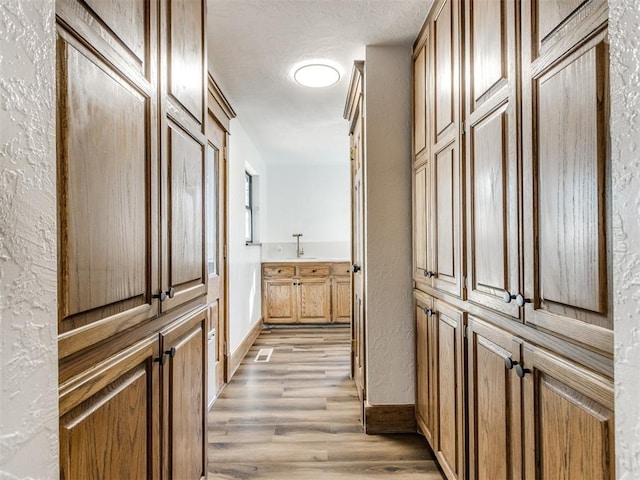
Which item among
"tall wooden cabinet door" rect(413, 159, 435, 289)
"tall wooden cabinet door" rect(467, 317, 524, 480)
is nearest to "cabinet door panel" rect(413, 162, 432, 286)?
"tall wooden cabinet door" rect(413, 159, 435, 289)

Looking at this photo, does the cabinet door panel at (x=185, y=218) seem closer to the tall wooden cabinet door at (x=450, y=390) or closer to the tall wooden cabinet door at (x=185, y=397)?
the tall wooden cabinet door at (x=185, y=397)

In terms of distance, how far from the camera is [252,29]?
2.04 m

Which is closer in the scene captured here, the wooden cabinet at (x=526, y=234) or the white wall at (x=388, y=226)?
the wooden cabinet at (x=526, y=234)

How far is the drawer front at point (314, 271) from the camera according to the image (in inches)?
200

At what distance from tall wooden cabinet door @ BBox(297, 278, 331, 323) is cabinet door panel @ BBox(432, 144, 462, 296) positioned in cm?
328

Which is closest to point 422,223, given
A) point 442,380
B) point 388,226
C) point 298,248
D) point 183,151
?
point 388,226

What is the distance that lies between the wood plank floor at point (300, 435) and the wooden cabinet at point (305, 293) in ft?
5.05

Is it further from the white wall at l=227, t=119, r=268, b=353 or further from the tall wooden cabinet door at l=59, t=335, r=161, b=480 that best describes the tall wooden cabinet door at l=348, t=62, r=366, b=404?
the tall wooden cabinet door at l=59, t=335, r=161, b=480

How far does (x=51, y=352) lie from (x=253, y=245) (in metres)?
4.05

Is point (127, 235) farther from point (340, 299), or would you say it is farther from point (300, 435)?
point (340, 299)

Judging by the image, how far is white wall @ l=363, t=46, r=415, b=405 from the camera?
7.41 ft

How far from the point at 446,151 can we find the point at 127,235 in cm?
131

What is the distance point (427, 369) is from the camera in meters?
1.99

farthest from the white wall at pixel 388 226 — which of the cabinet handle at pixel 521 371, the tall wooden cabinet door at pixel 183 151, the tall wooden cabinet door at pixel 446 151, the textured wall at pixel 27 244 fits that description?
the textured wall at pixel 27 244
